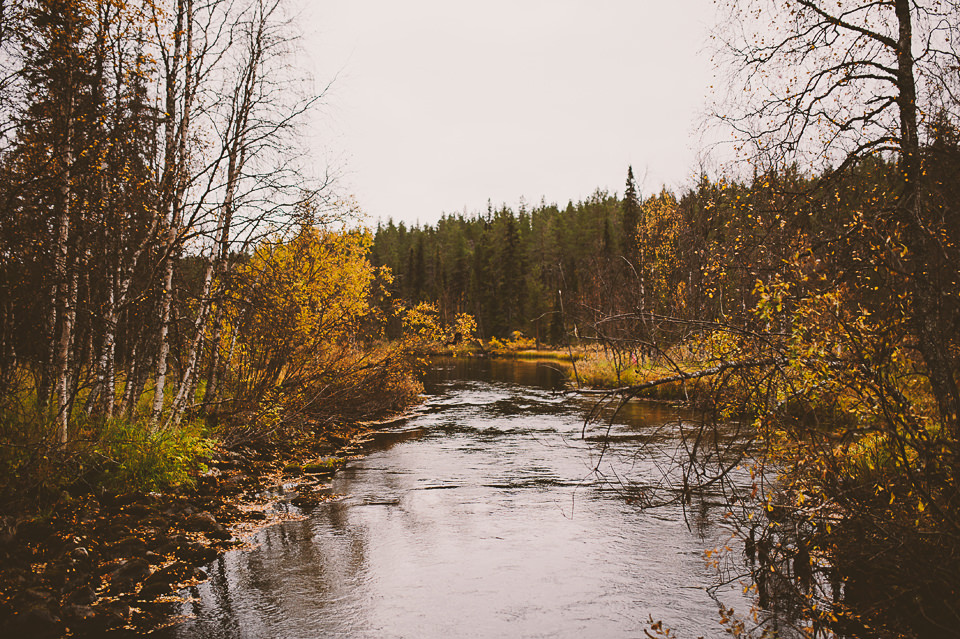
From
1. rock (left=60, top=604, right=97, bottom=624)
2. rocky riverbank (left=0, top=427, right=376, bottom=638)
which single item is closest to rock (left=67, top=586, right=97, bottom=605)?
rocky riverbank (left=0, top=427, right=376, bottom=638)

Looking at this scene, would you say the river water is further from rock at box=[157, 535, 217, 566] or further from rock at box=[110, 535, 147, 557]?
rock at box=[110, 535, 147, 557]

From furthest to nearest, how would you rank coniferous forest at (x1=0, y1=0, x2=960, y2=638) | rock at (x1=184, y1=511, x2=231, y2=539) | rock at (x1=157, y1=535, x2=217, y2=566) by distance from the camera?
rock at (x1=184, y1=511, x2=231, y2=539)
rock at (x1=157, y1=535, x2=217, y2=566)
coniferous forest at (x1=0, y1=0, x2=960, y2=638)

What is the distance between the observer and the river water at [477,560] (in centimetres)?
639

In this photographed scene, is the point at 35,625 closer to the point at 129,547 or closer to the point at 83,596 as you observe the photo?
the point at 83,596

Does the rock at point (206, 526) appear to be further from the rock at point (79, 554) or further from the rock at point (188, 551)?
the rock at point (79, 554)

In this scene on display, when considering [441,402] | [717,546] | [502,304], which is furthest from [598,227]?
[717,546]

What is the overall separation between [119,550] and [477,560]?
4.87 m

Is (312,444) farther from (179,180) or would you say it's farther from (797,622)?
(797,622)

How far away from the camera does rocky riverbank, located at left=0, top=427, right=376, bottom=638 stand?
5.89 metres

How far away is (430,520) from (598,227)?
7918cm

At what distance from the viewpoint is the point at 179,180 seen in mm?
10203

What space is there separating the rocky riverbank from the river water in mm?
435

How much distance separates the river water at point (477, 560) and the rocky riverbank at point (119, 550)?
435 millimetres

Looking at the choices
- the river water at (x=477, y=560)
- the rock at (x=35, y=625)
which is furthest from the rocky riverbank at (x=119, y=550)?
the river water at (x=477, y=560)
